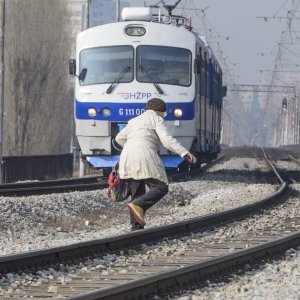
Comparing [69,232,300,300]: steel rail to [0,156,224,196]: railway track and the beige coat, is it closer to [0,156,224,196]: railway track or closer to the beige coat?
the beige coat

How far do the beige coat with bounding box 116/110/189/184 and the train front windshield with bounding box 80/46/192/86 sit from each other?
33.5 feet

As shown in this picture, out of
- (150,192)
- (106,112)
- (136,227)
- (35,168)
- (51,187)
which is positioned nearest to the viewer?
(150,192)

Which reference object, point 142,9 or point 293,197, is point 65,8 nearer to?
point 142,9

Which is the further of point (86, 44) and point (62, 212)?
point (86, 44)

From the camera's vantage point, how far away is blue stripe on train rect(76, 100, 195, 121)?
20844mm

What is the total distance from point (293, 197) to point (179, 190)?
2.45 metres

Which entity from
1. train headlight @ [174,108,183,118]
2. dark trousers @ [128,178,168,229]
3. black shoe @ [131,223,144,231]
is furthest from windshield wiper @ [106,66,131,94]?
dark trousers @ [128,178,168,229]

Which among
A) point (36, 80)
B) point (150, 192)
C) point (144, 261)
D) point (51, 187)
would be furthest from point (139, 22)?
point (36, 80)

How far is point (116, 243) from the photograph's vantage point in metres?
10.2

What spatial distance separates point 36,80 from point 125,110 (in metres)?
27.4

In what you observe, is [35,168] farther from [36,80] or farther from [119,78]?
[36,80]

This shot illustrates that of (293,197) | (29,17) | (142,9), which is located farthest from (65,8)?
(293,197)

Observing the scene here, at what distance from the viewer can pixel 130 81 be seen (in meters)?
21.2

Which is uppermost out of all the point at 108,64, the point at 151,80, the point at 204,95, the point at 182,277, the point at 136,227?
the point at 108,64
